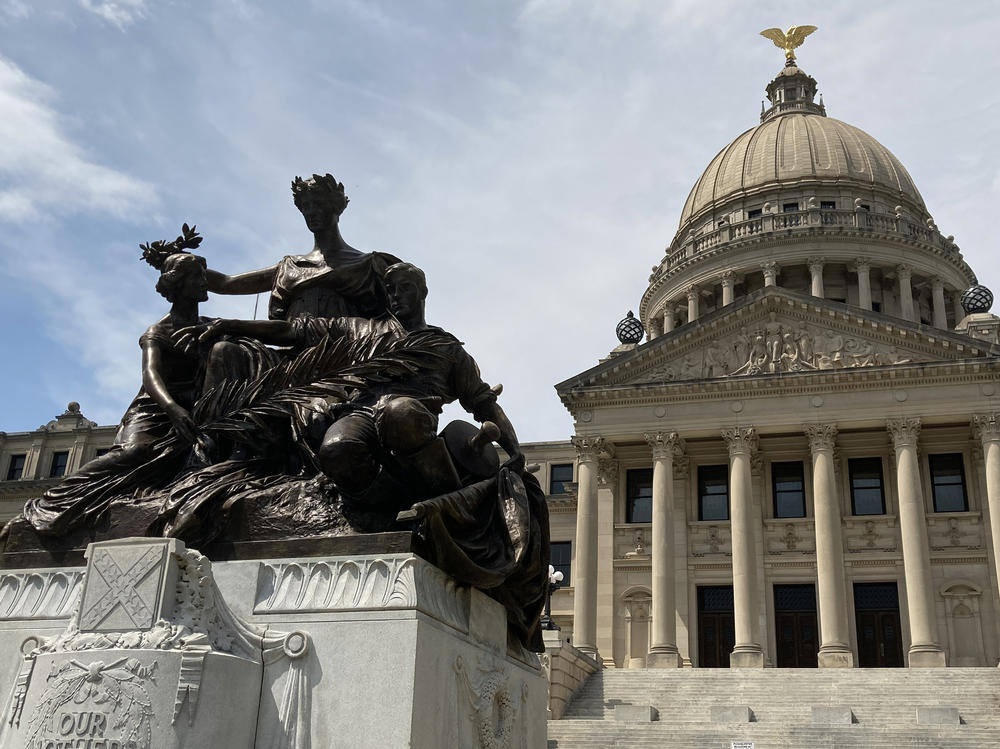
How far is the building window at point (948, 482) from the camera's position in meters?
45.0

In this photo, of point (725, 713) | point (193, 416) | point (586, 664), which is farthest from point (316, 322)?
point (586, 664)

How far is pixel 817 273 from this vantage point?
6619cm

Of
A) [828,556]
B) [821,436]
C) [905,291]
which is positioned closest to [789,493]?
[821,436]

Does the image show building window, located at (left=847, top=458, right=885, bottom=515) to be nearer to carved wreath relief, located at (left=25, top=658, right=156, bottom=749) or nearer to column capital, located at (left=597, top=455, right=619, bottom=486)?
column capital, located at (left=597, top=455, right=619, bottom=486)

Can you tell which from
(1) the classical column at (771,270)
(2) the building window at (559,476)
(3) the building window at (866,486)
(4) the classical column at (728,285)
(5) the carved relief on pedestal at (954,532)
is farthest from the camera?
(4) the classical column at (728,285)

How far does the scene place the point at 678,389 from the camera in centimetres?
4609

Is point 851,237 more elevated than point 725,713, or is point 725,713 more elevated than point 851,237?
point 851,237

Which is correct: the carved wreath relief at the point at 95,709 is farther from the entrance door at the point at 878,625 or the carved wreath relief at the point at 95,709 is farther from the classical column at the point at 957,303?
the classical column at the point at 957,303

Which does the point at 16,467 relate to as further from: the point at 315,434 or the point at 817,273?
the point at 315,434

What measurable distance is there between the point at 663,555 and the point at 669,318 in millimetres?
31146

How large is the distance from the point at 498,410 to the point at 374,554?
1565mm

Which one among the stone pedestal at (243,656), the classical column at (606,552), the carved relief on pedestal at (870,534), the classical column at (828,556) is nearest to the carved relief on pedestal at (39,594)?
the stone pedestal at (243,656)

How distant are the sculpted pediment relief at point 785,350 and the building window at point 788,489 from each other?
5204mm

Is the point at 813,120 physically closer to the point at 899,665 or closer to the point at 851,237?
the point at 851,237
